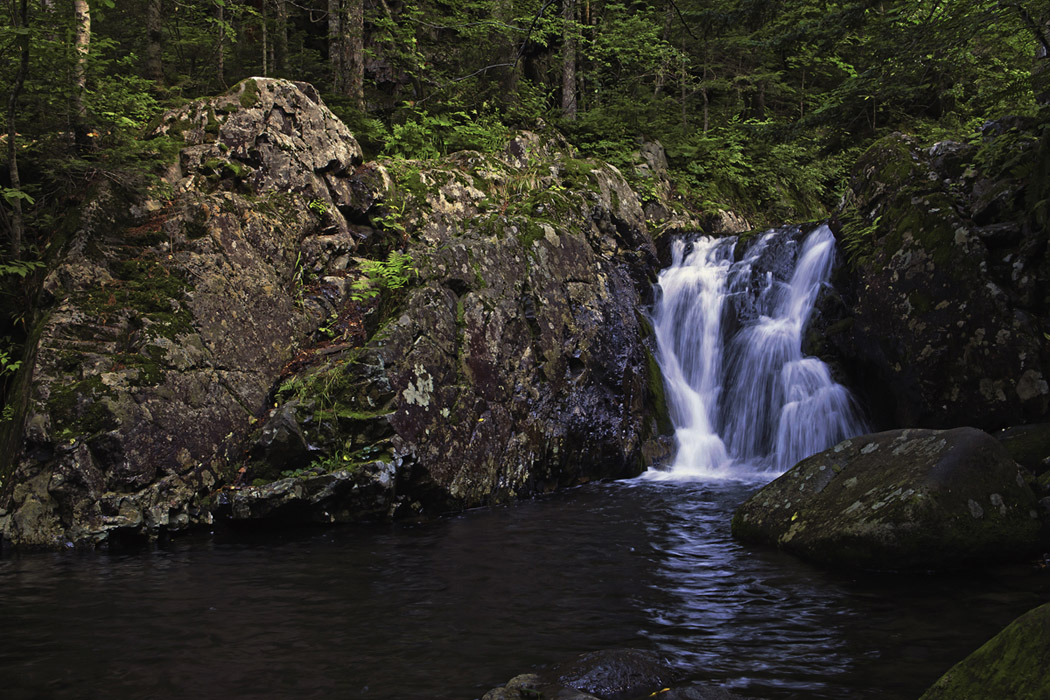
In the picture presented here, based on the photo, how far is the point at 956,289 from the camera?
7984mm

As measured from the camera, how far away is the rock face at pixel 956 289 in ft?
25.0

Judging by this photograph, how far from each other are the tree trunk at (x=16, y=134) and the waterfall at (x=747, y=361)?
29.8 feet

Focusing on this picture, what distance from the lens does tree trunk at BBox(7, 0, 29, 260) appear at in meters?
7.09

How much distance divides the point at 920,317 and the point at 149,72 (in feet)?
48.0

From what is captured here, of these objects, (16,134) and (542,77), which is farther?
(542,77)

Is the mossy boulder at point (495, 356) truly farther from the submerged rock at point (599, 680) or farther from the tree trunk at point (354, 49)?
the submerged rock at point (599, 680)

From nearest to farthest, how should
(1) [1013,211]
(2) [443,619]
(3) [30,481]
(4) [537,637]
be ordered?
(4) [537,637], (2) [443,619], (3) [30,481], (1) [1013,211]

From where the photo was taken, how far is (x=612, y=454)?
31.6ft

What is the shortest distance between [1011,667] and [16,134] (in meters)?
11.0

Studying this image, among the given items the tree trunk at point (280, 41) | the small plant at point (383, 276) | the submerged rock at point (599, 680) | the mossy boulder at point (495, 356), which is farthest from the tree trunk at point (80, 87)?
the submerged rock at point (599, 680)

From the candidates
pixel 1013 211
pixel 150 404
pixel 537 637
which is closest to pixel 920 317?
pixel 1013 211

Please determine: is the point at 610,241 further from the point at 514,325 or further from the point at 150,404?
the point at 150,404

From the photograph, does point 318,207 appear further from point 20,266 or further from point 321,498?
point 321,498

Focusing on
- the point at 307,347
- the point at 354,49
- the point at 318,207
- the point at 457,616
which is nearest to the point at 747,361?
the point at 307,347
